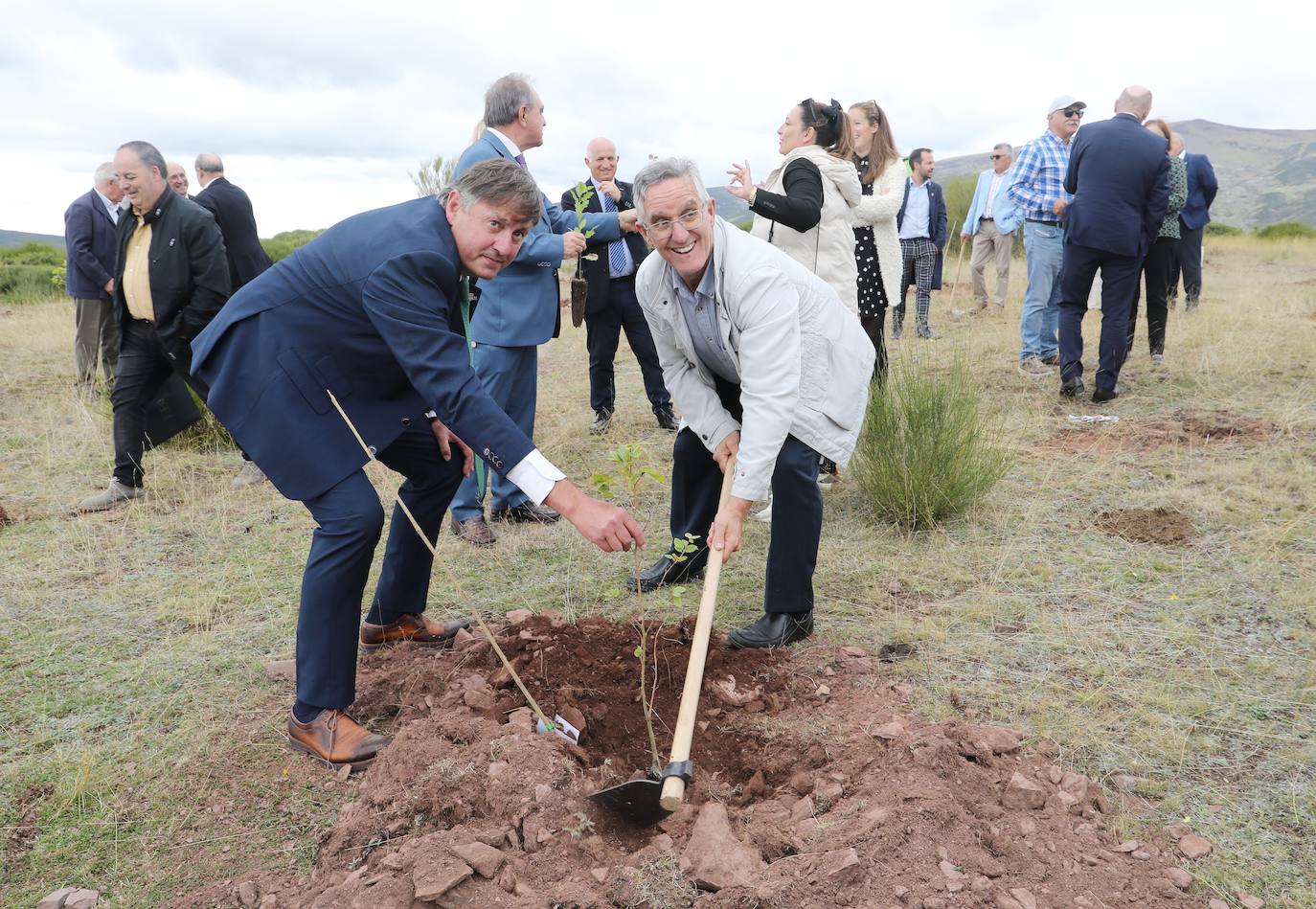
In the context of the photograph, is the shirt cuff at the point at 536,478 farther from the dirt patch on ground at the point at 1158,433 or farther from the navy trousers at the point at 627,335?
the dirt patch on ground at the point at 1158,433

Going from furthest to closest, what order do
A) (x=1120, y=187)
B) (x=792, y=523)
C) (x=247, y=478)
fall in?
(x=1120, y=187)
(x=247, y=478)
(x=792, y=523)

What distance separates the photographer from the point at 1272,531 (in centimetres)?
388

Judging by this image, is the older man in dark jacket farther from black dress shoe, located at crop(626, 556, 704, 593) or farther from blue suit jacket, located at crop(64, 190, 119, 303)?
black dress shoe, located at crop(626, 556, 704, 593)

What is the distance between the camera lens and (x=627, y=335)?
6.11 meters

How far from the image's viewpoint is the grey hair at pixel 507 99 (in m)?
4.07

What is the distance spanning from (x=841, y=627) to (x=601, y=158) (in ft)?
12.6

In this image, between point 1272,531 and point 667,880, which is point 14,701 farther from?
point 1272,531

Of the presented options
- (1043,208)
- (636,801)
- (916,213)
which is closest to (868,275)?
(1043,208)

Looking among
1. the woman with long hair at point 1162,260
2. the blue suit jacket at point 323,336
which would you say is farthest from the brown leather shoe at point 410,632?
the woman with long hair at point 1162,260

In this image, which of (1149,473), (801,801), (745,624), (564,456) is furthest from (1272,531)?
(564,456)

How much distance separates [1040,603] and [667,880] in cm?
210

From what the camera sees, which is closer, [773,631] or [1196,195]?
[773,631]

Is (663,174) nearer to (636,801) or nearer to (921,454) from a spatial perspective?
(636,801)

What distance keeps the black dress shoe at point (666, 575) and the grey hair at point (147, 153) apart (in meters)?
3.26
